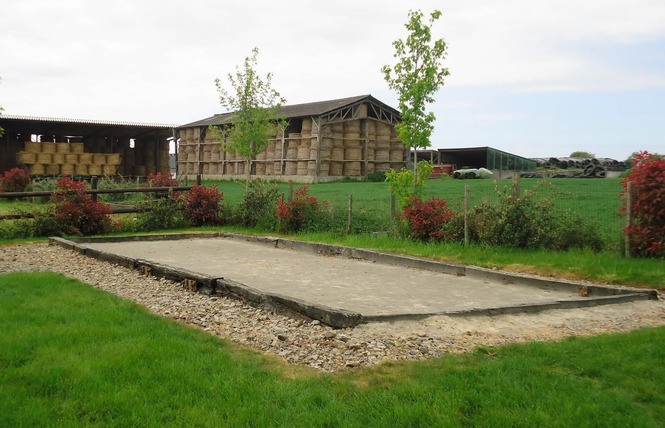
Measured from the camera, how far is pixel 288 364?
533 centimetres

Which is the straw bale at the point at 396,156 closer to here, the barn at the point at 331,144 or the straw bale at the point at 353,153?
the barn at the point at 331,144

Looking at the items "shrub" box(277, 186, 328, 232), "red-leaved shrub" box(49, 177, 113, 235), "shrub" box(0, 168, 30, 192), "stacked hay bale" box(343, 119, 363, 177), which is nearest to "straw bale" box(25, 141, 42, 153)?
"shrub" box(0, 168, 30, 192)

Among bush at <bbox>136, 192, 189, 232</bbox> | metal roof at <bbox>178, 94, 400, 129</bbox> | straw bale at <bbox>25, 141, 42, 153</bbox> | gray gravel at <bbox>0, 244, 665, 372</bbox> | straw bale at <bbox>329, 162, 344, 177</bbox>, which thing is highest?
metal roof at <bbox>178, 94, 400, 129</bbox>

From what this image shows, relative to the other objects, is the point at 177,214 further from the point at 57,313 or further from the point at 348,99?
the point at 348,99

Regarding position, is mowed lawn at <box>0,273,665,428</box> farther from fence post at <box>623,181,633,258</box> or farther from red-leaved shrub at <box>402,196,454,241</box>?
red-leaved shrub at <box>402,196,454,241</box>

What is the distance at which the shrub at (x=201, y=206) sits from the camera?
18766 millimetres

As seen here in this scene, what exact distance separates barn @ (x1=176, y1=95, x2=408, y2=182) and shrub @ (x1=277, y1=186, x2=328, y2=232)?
24.2 metres

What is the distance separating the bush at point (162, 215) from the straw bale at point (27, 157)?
823 inches

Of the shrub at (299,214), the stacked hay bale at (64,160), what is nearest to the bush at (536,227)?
the shrub at (299,214)

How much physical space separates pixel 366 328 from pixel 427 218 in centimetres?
736

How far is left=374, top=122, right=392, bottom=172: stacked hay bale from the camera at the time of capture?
45.5 meters

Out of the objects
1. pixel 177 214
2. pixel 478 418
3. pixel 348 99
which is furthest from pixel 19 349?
pixel 348 99

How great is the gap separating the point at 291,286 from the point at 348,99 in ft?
121

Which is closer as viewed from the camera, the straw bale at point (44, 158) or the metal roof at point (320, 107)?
the straw bale at point (44, 158)
